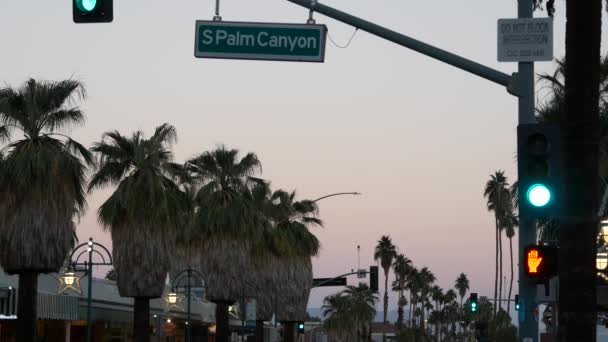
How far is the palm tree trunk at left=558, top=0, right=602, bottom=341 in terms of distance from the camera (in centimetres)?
1342

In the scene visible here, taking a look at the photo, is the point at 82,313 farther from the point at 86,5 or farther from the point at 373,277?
the point at 86,5

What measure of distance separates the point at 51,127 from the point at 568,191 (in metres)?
26.8

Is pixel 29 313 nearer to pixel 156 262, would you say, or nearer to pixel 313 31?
pixel 156 262

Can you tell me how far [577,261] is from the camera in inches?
532

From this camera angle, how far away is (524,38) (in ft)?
53.8

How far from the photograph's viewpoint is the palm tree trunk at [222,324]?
176 ft

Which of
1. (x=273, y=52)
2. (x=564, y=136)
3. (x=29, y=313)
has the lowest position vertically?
(x=29, y=313)

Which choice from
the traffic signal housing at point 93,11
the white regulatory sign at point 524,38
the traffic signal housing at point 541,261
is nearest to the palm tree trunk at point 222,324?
the traffic signal housing at point 541,261

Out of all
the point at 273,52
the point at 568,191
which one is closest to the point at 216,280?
the point at 273,52

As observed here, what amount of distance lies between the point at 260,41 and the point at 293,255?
179 ft

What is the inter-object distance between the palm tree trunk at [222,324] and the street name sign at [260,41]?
3779cm

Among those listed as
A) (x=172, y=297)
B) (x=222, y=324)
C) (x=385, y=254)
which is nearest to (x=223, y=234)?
(x=222, y=324)

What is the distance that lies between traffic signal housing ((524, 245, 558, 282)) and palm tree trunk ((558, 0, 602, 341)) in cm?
214

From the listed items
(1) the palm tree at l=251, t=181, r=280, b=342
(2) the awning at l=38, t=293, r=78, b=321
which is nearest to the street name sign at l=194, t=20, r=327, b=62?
(2) the awning at l=38, t=293, r=78, b=321
